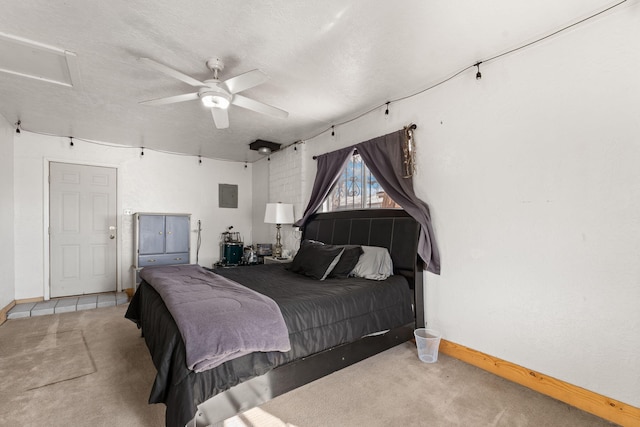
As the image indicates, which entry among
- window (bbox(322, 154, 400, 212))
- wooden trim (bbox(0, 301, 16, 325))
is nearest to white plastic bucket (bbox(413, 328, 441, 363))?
window (bbox(322, 154, 400, 212))

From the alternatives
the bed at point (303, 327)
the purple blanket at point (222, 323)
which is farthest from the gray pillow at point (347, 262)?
the purple blanket at point (222, 323)

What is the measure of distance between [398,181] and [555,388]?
2019 mm

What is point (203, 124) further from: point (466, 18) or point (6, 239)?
point (466, 18)

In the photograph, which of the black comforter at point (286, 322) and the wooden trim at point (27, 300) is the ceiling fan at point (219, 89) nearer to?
the black comforter at point (286, 322)

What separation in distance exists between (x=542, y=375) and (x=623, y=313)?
0.68m

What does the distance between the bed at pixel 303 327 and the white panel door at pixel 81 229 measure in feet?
8.18

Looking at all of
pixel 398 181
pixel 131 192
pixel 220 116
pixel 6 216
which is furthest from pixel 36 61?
pixel 398 181

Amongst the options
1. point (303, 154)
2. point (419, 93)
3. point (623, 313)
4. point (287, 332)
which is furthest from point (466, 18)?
point (303, 154)

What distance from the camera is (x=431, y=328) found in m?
2.85

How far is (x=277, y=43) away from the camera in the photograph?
7.20ft

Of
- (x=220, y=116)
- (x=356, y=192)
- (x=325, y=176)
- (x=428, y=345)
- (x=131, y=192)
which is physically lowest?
(x=428, y=345)

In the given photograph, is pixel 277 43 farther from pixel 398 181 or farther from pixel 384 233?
pixel 384 233

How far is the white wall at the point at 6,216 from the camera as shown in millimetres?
3629

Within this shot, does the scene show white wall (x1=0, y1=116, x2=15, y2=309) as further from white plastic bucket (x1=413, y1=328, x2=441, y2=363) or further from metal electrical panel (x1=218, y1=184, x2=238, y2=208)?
white plastic bucket (x1=413, y1=328, x2=441, y2=363)
